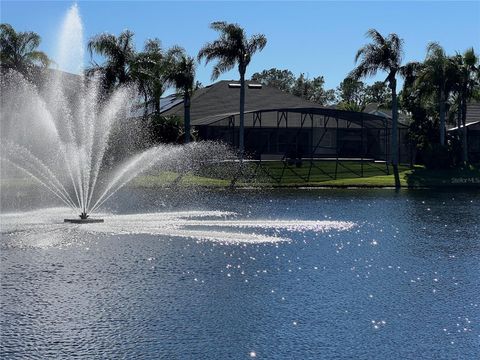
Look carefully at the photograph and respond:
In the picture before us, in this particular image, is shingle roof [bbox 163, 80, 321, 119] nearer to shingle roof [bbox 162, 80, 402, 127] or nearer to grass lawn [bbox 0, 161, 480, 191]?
shingle roof [bbox 162, 80, 402, 127]

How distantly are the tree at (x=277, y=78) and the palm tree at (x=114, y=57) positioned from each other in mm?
100338

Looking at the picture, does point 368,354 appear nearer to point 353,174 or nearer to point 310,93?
point 353,174

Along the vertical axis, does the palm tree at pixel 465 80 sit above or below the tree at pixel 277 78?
below

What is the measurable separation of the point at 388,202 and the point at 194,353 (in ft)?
110

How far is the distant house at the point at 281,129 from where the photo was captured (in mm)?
75438

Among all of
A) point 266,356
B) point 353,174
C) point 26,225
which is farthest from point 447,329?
point 353,174

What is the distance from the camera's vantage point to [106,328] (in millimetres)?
16281

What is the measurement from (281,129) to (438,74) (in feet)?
63.5

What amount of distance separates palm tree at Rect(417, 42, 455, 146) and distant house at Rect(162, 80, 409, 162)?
4988 millimetres

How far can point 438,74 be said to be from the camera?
6631 cm

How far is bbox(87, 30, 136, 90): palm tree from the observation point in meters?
61.9

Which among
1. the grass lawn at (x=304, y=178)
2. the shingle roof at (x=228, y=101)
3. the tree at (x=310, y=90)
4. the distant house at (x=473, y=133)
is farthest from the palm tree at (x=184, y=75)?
the tree at (x=310, y=90)

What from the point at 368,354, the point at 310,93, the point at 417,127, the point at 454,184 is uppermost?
the point at 310,93

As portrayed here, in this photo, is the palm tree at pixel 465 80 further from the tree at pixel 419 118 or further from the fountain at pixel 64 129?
the fountain at pixel 64 129
